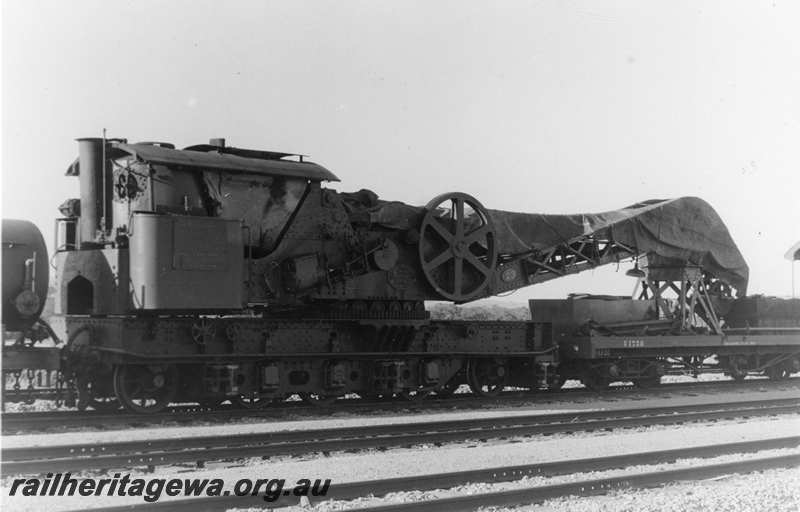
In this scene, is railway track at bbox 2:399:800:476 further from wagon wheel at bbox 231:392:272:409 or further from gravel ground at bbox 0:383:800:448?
wagon wheel at bbox 231:392:272:409

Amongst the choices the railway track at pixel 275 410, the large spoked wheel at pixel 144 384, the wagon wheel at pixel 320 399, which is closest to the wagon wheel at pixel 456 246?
the railway track at pixel 275 410

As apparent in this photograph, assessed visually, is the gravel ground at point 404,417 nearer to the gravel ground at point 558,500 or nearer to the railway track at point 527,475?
the railway track at point 527,475

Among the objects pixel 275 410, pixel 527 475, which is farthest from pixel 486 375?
pixel 527 475

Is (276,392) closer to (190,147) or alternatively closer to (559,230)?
(190,147)

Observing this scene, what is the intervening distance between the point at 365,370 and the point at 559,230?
201 inches

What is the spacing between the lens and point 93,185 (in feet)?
43.3

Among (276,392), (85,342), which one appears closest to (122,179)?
(85,342)

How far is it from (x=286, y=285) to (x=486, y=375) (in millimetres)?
4530

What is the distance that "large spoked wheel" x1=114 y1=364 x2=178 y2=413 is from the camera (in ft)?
40.5

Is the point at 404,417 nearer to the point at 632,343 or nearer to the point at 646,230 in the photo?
the point at 632,343

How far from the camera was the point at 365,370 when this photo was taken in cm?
1475

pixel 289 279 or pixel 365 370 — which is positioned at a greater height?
pixel 289 279

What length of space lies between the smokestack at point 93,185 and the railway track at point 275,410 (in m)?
2.73

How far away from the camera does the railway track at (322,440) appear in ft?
29.8
